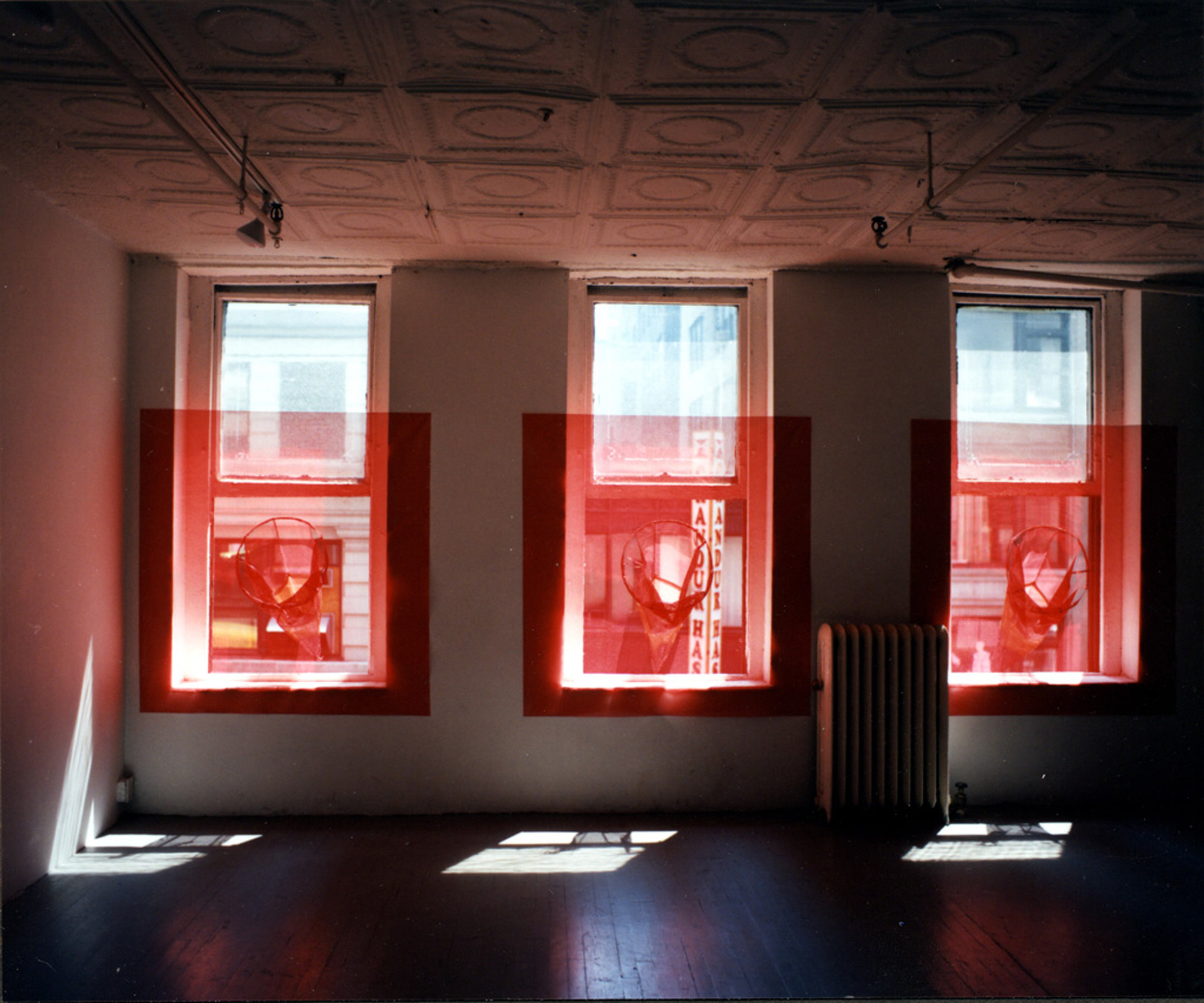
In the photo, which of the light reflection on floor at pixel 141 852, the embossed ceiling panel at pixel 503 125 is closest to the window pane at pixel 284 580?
the light reflection on floor at pixel 141 852

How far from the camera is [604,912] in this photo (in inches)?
106

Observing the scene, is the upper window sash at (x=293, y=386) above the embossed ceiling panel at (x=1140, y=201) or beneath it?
beneath

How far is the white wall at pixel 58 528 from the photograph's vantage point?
2.69 m

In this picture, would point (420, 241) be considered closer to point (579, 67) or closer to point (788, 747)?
point (579, 67)

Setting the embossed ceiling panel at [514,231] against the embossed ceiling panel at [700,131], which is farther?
the embossed ceiling panel at [514,231]

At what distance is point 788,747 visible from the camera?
3.66 metres

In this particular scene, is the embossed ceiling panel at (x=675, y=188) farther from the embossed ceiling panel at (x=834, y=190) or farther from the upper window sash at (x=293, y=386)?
the upper window sash at (x=293, y=386)

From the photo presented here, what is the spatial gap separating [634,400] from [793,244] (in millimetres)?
1007

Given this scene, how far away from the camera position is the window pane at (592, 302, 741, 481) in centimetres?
364

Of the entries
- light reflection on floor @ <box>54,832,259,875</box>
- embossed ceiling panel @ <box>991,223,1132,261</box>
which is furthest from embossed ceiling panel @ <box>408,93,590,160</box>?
light reflection on floor @ <box>54,832,259,875</box>

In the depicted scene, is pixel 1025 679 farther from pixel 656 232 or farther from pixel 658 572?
pixel 656 232

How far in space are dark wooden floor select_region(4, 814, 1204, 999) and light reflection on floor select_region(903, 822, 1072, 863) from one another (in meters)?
0.01

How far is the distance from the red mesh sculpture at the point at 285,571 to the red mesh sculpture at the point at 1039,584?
11.0 feet

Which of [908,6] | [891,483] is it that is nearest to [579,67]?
[908,6]
